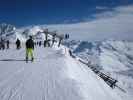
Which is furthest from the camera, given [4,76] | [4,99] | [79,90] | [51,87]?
[4,76]

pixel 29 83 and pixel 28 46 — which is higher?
pixel 28 46

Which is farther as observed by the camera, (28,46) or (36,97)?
(28,46)

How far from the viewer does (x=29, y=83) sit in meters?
15.0

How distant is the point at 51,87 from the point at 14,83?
2.60 m

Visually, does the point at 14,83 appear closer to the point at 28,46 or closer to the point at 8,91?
the point at 8,91

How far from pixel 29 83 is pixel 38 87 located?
109cm

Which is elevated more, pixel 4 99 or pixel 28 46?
pixel 28 46

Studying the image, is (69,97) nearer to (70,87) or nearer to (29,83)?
(70,87)

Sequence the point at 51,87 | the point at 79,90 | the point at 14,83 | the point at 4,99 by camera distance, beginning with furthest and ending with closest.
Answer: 1. the point at 14,83
2. the point at 51,87
3. the point at 79,90
4. the point at 4,99

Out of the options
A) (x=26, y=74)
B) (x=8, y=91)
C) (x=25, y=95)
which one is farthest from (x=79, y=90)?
(x=26, y=74)

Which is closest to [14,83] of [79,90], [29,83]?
[29,83]

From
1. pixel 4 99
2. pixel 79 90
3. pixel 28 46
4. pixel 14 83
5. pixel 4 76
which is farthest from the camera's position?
pixel 28 46

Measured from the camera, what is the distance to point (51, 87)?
14148mm

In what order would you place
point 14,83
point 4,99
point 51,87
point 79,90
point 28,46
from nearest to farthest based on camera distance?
point 4,99
point 79,90
point 51,87
point 14,83
point 28,46
